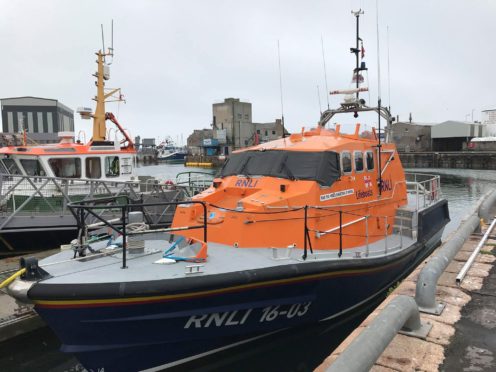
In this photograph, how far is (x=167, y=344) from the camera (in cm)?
421

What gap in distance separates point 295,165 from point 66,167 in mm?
7215

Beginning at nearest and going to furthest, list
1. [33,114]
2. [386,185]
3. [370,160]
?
[370,160]
[386,185]
[33,114]

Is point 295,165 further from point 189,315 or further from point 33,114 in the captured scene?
point 33,114

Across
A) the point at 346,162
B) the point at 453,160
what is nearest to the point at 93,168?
the point at 346,162

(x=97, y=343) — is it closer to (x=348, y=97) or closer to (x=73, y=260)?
(x=73, y=260)

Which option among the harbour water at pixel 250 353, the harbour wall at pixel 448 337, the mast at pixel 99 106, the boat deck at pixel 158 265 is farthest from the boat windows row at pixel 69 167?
the harbour wall at pixel 448 337

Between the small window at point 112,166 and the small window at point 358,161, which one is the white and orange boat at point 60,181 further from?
the small window at point 358,161

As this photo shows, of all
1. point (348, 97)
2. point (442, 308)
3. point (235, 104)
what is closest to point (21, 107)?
point (235, 104)

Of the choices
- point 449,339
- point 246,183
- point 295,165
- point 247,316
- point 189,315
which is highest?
point 295,165

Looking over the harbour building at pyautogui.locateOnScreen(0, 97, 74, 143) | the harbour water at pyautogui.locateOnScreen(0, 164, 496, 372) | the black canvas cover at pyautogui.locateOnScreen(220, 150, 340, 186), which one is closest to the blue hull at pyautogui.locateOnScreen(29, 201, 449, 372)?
the harbour water at pyautogui.locateOnScreen(0, 164, 496, 372)

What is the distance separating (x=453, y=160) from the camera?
45.3m

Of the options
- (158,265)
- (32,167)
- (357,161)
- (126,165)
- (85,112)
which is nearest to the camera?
(158,265)

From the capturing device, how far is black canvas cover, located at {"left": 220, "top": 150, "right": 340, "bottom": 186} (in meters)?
5.77

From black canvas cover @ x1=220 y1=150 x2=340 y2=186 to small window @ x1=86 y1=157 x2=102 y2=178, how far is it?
5.87m
